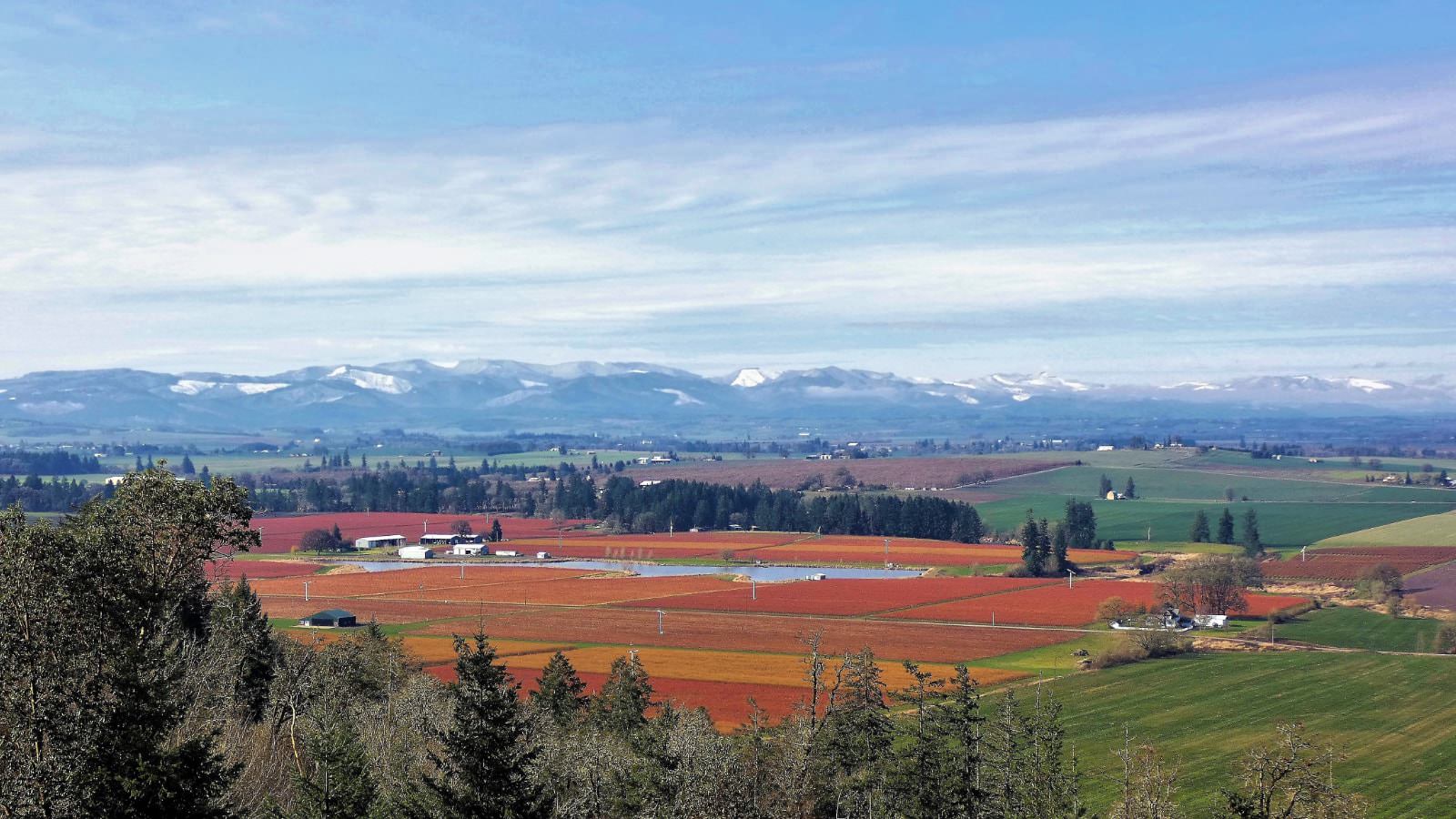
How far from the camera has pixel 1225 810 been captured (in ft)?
95.3

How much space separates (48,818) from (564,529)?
468ft

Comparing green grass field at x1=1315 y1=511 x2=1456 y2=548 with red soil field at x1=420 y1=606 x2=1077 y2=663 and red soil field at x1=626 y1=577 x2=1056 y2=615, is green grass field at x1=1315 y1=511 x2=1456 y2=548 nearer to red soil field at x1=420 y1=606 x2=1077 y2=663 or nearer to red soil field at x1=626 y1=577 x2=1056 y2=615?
red soil field at x1=626 y1=577 x2=1056 y2=615

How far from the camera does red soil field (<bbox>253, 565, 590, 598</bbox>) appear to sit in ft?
338

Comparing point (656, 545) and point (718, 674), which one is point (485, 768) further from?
point (656, 545)

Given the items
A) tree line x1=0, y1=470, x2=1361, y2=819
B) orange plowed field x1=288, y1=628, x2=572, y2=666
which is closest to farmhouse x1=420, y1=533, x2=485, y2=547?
orange plowed field x1=288, y1=628, x2=572, y2=666

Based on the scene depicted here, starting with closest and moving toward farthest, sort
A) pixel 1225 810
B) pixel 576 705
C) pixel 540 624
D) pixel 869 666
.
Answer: pixel 1225 810 → pixel 869 666 → pixel 576 705 → pixel 540 624

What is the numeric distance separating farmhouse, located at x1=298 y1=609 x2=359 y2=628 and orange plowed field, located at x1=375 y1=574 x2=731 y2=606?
13.2m

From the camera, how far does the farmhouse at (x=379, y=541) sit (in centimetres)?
14550

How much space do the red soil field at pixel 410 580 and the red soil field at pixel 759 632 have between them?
65.5ft

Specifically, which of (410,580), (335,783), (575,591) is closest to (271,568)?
(410,580)

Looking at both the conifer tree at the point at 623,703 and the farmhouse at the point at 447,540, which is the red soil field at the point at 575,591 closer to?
the farmhouse at the point at 447,540

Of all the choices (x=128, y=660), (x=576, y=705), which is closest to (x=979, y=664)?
Result: (x=576, y=705)

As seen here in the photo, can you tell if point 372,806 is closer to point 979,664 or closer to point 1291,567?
point 979,664

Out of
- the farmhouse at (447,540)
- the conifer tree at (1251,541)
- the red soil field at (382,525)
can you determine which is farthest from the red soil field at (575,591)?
the conifer tree at (1251,541)
